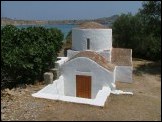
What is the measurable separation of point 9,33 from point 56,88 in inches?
209

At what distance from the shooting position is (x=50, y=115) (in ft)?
44.7

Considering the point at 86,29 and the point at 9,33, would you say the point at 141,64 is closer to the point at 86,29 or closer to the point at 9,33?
the point at 86,29

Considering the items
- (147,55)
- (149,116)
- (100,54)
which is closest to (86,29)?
(100,54)

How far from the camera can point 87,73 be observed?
20.8 m

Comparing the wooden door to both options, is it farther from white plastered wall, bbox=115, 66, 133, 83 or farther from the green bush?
white plastered wall, bbox=115, 66, 133, 83

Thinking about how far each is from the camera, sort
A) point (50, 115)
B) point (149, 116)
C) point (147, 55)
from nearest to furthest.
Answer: point (50, 115) → point (149, 116) → point (147, 55)

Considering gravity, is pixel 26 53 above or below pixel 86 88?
above

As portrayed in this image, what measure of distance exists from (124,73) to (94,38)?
12.1ft

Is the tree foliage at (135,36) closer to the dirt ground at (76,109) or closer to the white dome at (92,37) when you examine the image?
the white dome at (92,37)

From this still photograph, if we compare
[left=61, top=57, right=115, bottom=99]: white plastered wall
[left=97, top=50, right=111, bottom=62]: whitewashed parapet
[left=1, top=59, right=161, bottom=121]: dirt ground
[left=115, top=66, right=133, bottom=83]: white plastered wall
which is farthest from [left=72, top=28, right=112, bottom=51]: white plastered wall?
[left=1, top=59, right=161, bottom=121]: dirt ground

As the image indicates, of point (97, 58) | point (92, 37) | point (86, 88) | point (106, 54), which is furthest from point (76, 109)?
point (92, 37)

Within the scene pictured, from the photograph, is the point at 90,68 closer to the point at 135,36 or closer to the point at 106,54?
the point at 106,54

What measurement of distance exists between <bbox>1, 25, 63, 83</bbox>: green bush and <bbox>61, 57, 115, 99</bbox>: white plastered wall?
165cm

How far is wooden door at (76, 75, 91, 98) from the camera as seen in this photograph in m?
21.1
